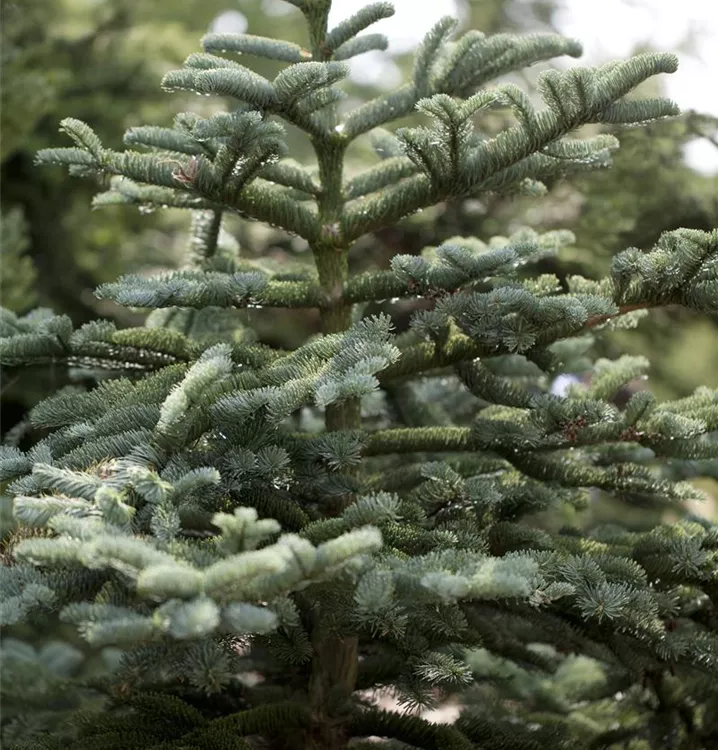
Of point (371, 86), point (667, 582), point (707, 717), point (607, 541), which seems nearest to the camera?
point (667, 582)

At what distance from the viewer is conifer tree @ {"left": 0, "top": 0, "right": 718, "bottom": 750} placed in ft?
4.17

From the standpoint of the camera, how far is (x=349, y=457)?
158cm

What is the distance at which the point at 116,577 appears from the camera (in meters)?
1.32

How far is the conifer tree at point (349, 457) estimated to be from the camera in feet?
4.17

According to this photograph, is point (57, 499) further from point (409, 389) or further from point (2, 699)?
point (2, 699)

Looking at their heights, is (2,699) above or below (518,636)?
below

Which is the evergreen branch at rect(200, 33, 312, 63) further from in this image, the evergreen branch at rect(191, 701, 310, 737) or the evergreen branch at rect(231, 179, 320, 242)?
the evergreen branch at rect(191, 701, 310, 737)

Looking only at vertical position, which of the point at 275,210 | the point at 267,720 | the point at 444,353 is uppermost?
the point at 275,210

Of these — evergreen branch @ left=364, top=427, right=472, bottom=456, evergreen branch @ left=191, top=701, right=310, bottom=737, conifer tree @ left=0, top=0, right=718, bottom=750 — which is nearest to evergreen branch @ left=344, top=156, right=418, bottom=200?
conifer tree @ left=0, top=0, right=718, bottom=750

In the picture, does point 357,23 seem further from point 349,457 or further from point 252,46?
point 349,457

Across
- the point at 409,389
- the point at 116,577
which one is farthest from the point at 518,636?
the point at 116,577

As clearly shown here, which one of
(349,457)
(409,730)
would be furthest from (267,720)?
(349,457)

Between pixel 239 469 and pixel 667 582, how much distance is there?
876mm

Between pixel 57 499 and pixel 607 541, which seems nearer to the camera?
pixel 57 499
